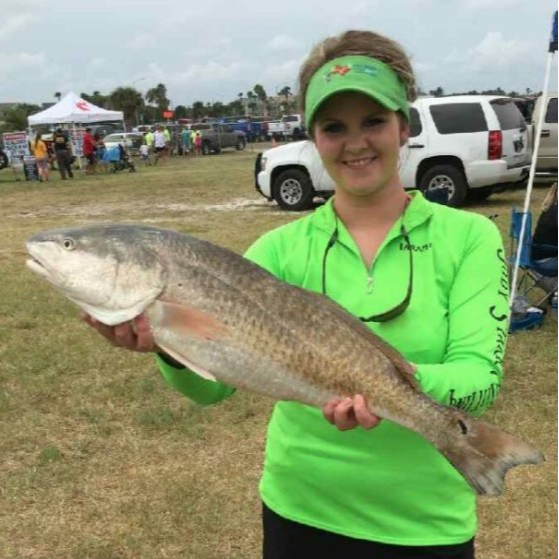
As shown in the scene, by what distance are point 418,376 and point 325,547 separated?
22.3 inches

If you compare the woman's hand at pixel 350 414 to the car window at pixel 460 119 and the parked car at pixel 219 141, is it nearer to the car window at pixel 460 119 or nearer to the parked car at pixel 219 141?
the car window at pixel 460 119

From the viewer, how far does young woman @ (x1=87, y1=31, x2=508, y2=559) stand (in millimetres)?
1861

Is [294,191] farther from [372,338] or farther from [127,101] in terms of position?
[127,101]

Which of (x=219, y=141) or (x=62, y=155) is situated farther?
(x=219, y=141)

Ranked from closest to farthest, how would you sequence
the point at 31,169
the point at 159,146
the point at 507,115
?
the point at 507,115, the point at 31,169, the point at 159,146

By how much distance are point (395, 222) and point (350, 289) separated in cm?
23

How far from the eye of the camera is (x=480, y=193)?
15492 millimetres

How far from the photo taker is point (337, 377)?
1803 mm

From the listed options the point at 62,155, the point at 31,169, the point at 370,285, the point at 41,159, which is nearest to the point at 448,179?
the point at 370,285

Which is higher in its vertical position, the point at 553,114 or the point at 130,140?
the point at 553,114

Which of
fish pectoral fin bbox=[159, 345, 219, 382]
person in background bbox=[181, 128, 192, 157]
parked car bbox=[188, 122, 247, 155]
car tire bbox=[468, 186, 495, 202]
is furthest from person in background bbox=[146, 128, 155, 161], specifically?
fish pectoral fin bbox=[159, 345, 219, 382]

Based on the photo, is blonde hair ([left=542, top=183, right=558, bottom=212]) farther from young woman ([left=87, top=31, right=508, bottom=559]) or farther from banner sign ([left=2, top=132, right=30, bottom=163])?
banner sign ([left=2, top=132, right=30, bottom=163])

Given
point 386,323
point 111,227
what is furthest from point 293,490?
point 111,227

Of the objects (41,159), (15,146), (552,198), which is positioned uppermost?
(552,198)
